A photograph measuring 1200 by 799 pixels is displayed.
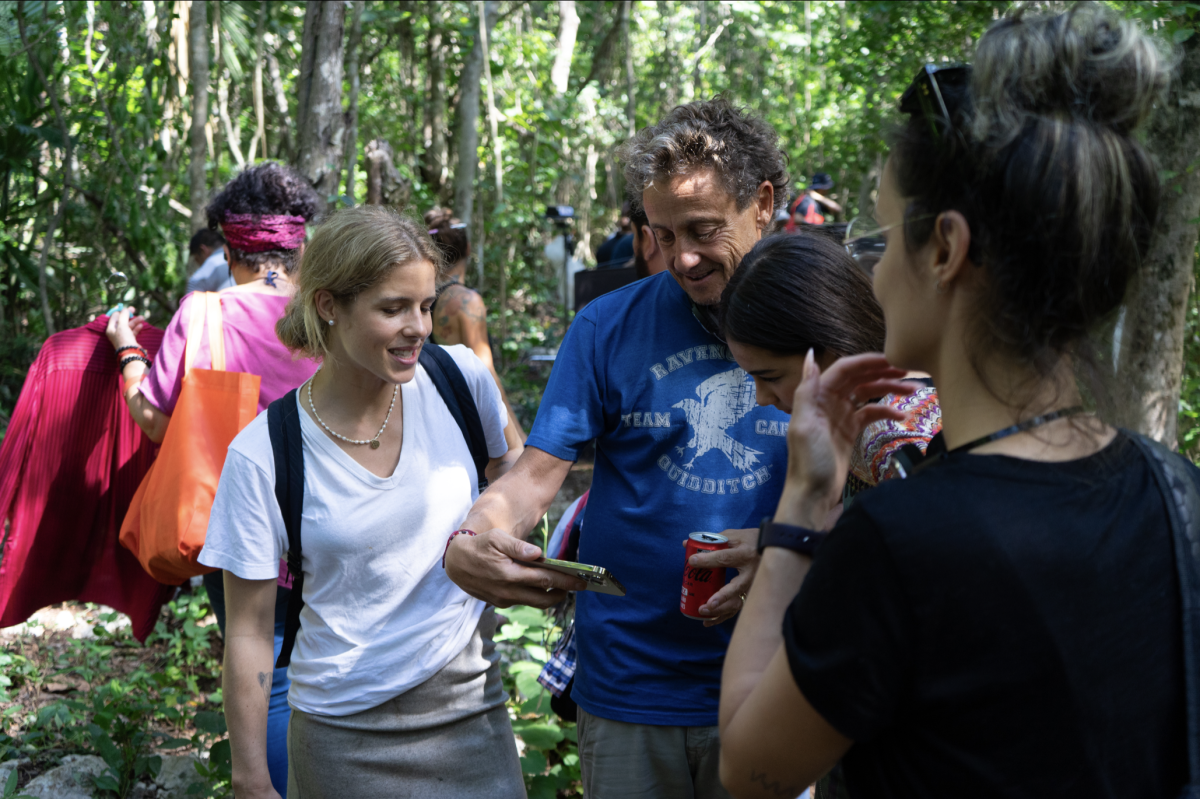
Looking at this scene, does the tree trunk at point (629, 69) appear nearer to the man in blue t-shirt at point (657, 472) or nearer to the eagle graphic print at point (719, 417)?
the man in blue t-shirt at point (657, 472)

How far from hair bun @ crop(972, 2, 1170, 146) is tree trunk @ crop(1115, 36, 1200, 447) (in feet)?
12.5

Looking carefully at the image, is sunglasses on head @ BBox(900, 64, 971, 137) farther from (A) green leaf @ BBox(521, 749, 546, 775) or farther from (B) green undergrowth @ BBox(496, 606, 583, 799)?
(A) green leaf @ BBox(521, 749, 546, 775)

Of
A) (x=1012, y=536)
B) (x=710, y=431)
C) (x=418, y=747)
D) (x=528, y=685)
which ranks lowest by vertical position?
(x=528, y=685)

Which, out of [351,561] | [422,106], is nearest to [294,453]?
[351,561]

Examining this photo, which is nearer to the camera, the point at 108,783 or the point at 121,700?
the point at 108,783

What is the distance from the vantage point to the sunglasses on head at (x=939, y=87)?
1.12m

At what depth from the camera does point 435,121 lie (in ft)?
41.2

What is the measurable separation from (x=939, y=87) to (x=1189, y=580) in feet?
2.17

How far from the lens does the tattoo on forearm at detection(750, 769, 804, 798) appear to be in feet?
3.68

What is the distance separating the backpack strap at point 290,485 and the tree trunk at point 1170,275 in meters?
3.93

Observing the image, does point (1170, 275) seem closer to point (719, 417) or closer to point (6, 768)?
point (719, 417)

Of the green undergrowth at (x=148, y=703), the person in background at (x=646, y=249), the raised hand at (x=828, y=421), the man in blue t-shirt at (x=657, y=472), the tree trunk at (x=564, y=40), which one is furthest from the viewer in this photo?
the tree trunk at (x=564, y=40)

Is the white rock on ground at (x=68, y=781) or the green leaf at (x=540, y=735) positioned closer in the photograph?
the white rock on ground at (x=68, y=781)

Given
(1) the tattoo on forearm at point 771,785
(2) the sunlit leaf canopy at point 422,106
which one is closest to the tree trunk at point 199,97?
(2) the sunlit leaf canopy at point 422,106
